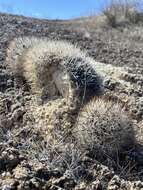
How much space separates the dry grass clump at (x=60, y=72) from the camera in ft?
24.2

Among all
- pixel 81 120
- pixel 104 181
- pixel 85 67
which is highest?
pixel 85 67

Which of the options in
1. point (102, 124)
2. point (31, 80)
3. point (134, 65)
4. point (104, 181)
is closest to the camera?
point (104, 181)

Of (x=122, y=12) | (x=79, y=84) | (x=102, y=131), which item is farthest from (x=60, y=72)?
(x=122, y=12)

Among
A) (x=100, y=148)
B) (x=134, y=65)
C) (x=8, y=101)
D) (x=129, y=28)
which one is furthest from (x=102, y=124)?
(x=129, y=28)

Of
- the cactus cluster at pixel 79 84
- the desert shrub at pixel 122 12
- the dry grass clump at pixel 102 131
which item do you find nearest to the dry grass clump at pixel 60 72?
the cactus cluster at pixel 79 84

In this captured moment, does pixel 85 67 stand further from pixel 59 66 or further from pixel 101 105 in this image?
pixel 101 105

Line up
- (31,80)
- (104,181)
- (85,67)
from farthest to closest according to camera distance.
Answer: (31,80), (85,67), (104,181)

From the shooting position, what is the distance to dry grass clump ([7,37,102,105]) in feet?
24.2

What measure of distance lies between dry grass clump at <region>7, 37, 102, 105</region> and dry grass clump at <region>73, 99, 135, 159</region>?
789 mm

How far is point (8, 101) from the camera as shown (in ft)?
25.6

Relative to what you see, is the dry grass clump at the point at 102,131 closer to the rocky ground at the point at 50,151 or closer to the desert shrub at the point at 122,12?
the rocky ground at the point at 50,151

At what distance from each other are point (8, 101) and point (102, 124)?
193 cm

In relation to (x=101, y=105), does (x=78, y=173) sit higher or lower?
lower

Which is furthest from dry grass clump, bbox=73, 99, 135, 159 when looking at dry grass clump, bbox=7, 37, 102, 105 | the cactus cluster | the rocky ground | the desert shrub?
the desert shrub
